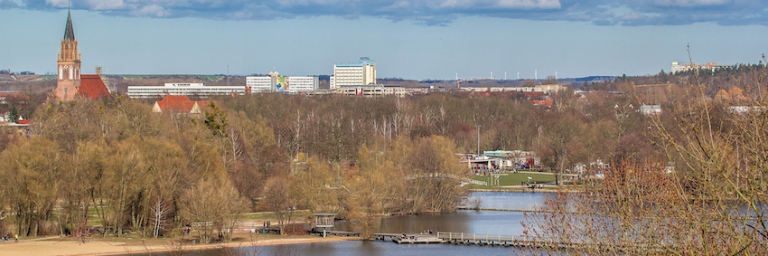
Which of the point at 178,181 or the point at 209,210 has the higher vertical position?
the point at 178,181

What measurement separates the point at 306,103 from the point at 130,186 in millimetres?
74838

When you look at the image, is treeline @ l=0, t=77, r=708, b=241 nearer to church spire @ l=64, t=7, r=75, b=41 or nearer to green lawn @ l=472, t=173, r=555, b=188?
green lawn @ l=472, t=173, r=555, b=188

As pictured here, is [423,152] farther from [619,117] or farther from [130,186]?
[619,117]

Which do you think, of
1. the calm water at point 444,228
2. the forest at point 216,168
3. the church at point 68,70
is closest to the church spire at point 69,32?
the church at point 68,70

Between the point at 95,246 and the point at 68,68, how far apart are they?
215 feet

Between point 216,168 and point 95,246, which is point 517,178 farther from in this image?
point 95,246

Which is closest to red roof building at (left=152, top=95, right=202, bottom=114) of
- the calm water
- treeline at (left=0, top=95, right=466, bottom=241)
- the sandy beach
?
treeline at (left=0, top=95, right=466, bottom=241)

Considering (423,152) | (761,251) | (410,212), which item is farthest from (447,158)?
(761,251)

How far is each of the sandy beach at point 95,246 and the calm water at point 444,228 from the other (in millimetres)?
1060

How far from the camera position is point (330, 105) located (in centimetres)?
10950

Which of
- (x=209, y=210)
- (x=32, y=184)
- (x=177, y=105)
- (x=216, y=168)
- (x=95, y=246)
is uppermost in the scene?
(x=177, y=105)

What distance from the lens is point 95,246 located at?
38656 mm

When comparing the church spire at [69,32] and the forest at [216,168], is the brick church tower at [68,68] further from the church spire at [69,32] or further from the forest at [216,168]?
the forest at [216,168]

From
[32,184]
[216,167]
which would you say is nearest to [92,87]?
[216,167]
